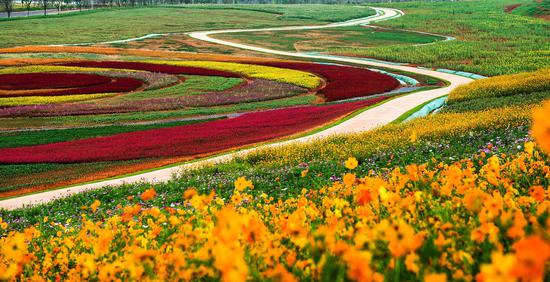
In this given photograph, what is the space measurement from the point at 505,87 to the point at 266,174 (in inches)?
666

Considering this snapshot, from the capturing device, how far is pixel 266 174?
1625cm

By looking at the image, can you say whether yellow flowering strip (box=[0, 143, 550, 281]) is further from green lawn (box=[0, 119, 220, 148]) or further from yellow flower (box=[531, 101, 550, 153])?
green lawn (box=[0, 119, 220, 148])

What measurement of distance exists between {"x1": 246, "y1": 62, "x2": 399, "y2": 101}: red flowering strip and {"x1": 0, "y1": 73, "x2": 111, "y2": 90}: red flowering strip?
18740 mm

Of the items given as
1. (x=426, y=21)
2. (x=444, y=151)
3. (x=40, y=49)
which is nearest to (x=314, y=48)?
(x=40, y=49)

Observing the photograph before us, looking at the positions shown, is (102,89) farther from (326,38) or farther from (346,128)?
(326,38)

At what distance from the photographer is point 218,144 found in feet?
82.4

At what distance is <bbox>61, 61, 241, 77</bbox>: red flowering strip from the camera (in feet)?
168

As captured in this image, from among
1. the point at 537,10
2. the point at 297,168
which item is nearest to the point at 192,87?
the point at 297,168

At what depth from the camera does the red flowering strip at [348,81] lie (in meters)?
40.2

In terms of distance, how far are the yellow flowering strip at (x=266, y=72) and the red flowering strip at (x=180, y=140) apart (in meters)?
14.1

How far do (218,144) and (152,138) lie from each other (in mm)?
3724

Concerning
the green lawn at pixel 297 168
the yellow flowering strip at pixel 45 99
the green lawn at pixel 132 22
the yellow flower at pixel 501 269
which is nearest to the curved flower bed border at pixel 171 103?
the yellow flowering strip at pixel 45 99

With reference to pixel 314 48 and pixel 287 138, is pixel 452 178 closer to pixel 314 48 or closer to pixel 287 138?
pixel 287 138

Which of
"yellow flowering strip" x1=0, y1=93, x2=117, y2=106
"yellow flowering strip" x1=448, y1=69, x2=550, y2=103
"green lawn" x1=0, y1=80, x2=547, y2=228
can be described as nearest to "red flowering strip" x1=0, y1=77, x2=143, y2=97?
"yellow flowering strip" x1=0, y1=93, x2=117, y2=106
